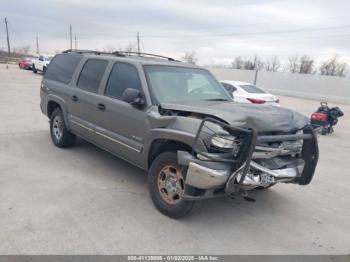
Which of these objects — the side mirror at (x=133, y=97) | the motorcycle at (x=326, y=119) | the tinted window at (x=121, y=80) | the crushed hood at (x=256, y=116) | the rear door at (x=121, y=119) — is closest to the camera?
the crushed hood at (x=256, y=116)

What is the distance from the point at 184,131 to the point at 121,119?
1.29 metres

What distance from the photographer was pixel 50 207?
398 cm

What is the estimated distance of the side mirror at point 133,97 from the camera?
4.15 m

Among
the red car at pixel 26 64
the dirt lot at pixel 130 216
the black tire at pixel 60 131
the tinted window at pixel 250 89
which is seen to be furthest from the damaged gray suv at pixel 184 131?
the red car at pixel 26 64

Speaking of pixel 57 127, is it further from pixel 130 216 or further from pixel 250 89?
pixel 250 89

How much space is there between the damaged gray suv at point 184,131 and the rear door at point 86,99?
0.02 m

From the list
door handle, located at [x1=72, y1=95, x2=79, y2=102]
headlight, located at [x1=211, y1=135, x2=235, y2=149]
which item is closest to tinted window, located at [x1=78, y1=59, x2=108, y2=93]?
door handle, located at [x1=72, y1=95, x2=79, y2=102]

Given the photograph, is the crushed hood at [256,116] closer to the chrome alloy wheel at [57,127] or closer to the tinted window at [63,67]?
the tinted window at [63,67]

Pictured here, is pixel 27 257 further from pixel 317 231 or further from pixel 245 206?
pixel 317 231

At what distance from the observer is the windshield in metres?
4.46

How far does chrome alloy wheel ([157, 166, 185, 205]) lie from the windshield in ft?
3.08

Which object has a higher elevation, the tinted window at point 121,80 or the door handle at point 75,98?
the tinted window at point 121,80

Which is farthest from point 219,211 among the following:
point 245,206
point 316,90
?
point 316,90

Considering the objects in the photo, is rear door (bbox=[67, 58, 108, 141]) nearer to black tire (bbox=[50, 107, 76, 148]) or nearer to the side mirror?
black tire (bbox=[50, 107, 76, 148])
